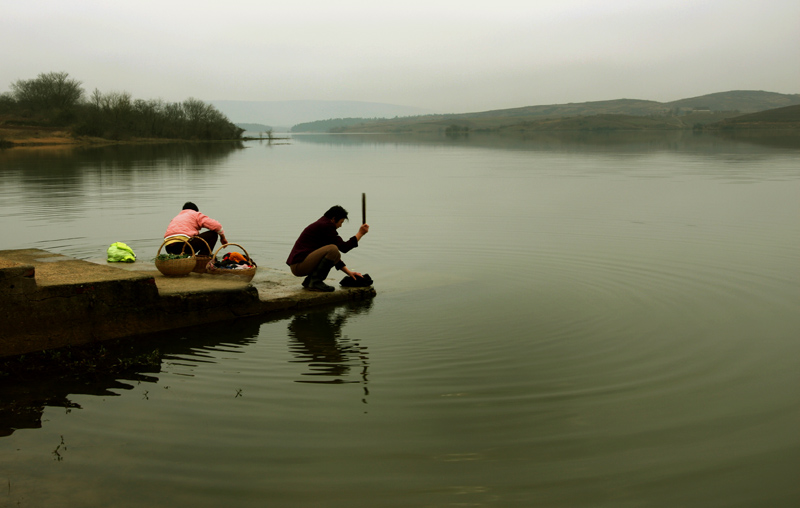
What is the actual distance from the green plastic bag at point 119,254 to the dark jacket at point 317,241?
2.73 m

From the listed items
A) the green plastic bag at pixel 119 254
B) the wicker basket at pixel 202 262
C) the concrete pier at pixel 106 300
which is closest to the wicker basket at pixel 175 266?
the concrete pier at pixel 106 300

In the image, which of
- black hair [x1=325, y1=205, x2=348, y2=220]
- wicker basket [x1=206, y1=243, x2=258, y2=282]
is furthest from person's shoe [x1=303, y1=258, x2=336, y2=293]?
wicker basket [x1=206, y1=243, x2=258, y2=282]

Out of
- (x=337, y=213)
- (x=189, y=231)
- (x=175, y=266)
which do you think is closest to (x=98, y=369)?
(x=175, y=266)

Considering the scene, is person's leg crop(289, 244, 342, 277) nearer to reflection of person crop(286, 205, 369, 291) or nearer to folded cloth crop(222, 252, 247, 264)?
reflection of person crop(286, 205, 369, 291)

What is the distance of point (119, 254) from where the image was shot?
10289mm

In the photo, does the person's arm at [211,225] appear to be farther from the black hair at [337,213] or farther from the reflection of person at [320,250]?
the black hair at [337,213]

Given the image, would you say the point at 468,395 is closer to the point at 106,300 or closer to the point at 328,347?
the point at 328,347

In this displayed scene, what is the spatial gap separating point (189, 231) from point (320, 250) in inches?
75.5

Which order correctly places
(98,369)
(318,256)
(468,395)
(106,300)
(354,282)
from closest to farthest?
1. (468,395)
2. (98,369)
3. (106,300)
4. (318,256)
5. (354,282)

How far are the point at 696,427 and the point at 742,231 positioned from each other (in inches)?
430

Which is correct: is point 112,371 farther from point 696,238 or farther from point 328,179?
point 328,179

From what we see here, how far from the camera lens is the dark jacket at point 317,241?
9.49 meters

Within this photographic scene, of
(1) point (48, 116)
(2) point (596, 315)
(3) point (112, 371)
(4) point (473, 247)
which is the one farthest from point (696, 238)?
(1) point (48, 116)

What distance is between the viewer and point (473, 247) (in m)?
13.6
